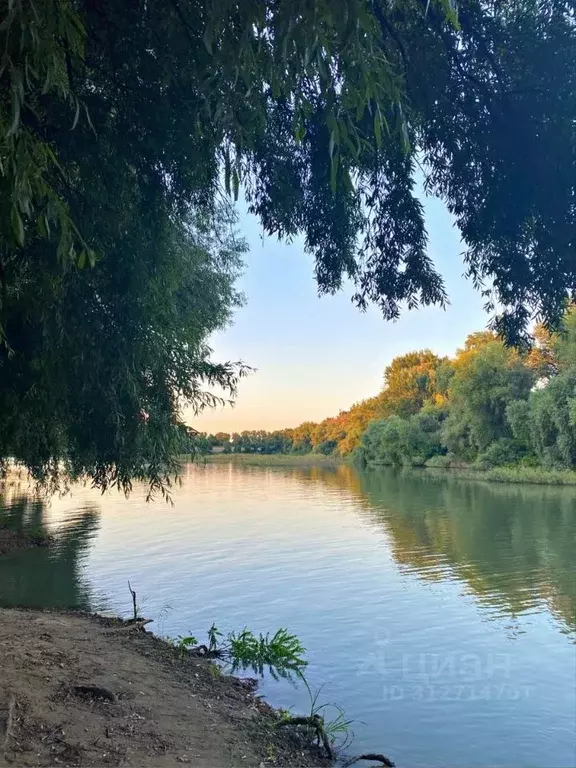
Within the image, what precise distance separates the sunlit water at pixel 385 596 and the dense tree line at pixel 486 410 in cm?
746

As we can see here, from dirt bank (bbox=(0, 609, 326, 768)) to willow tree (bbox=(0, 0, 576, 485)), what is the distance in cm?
182

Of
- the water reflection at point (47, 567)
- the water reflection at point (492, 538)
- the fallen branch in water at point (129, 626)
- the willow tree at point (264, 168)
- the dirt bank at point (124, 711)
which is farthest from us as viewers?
the water reflection at point (492, 538)

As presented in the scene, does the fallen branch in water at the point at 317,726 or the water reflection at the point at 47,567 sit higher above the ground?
the fallen branch in water at the point at 317,726

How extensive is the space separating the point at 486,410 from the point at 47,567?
36957 millimetres

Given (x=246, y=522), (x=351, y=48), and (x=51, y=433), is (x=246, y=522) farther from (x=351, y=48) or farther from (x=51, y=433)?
(x=351, y=48)

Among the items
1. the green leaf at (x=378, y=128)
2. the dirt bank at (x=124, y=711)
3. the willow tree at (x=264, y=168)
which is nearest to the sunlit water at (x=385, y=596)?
the dirt bank at (x=124, y=711)

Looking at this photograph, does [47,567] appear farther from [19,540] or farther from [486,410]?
[486,410]

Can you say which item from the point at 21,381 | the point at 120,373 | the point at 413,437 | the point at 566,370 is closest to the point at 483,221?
the point at 120,373

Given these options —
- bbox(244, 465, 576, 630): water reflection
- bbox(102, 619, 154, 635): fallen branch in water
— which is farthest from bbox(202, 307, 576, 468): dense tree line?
bbox(102, 619, 154, 635): fallen branch in water

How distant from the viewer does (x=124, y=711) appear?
5.18 m

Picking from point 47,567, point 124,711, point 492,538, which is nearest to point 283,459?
point 492,538

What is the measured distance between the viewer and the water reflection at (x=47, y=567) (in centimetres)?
1202

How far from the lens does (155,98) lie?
399cm

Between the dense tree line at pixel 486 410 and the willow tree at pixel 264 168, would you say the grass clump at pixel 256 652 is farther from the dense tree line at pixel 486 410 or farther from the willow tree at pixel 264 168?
the dense tree line at pixel 486 410
